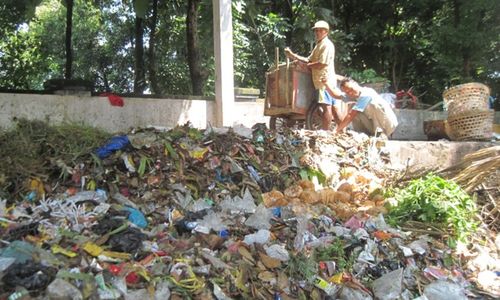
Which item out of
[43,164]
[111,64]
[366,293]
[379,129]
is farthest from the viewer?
[111,64]

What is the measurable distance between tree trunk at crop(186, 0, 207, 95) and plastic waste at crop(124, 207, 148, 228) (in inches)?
216

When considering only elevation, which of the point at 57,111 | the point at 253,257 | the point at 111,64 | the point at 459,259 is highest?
the point at 111,64

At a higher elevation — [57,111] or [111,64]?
[111,64]

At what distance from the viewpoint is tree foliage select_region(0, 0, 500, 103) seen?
32.1 ft

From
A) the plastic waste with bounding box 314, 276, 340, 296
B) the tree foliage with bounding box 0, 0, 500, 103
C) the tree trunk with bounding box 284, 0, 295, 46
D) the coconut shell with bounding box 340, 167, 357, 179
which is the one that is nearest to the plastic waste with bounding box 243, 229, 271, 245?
the plastic waste with bounding box 314, 276, 340, 296

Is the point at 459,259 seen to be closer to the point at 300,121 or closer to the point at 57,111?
the point at 300,121

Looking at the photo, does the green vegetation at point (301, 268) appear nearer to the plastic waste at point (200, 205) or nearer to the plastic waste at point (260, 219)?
the plastic waste at point (260, 219)

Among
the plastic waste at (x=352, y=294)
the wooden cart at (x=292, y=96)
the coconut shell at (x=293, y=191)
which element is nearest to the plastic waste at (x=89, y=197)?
the coconut shell at (x=293, y=191)

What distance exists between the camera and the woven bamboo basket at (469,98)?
7.05 meters

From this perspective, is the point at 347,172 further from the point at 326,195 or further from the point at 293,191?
the point at 293,191

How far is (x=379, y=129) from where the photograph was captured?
657cm

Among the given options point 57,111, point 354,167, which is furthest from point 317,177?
point 57,111

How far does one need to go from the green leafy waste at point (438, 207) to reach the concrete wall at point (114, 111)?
269cm

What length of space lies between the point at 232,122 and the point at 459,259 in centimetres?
400
